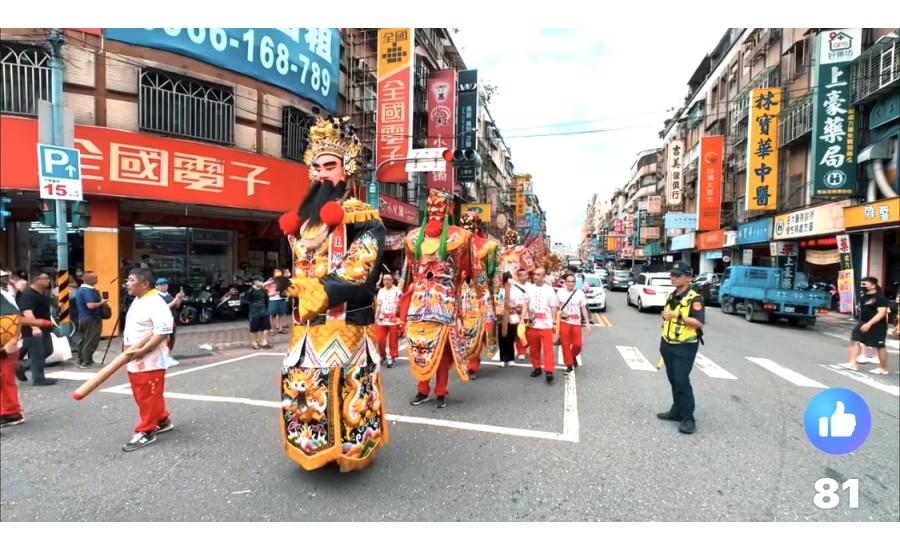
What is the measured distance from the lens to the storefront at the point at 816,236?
2.21m

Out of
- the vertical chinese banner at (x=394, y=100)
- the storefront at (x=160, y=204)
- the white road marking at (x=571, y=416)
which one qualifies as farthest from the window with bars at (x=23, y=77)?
the white road marking at (x=571, y=416)

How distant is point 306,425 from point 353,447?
0.31 meters

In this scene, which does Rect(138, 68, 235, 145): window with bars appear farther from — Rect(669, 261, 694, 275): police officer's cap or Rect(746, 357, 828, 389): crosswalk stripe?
Rect(746, 357, 828, 389): crosswalk stripe

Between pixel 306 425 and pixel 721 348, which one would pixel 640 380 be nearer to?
pixel 721 348

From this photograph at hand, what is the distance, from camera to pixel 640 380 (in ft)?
17.8

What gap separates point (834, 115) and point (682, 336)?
1788 mm

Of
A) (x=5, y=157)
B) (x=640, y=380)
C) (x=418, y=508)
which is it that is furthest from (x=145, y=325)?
(x=5, y=157)

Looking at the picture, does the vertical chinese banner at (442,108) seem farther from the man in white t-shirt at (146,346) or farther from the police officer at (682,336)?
the man in white t-shirt at (146,346)

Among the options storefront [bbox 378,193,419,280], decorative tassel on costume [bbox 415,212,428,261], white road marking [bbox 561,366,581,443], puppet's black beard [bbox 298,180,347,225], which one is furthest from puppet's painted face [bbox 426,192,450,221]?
storefront [bbox 378,193,419,280]

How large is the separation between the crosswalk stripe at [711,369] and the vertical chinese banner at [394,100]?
9616mm

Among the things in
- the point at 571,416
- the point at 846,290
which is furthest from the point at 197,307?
the point at 846,290

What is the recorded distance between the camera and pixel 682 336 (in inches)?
136

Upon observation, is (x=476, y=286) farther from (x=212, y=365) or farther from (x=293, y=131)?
(x=293, y=131)

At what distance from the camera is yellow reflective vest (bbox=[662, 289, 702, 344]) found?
333cm
